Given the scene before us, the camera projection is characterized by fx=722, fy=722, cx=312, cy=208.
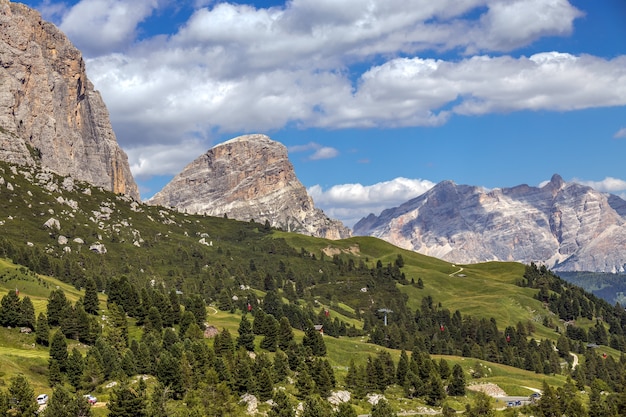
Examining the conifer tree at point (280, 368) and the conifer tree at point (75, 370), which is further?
the conifer tree at point (280, 368)

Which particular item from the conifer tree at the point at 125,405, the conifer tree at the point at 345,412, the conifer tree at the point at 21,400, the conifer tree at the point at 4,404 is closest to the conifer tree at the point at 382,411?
the conifer tree at the point at 345,412

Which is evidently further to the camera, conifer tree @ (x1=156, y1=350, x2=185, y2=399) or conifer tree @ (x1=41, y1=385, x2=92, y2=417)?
conifer tree @ (x1=156, y1=350, x2=185, y2=399)

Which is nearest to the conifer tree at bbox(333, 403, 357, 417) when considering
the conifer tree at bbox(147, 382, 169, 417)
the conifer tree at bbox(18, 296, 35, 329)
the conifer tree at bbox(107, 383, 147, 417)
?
the conifer tree at bbox(147, 382, 169, 417)

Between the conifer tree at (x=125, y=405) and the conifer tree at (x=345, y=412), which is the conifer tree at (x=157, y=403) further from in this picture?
the conifer tree at (x=345, y=412)

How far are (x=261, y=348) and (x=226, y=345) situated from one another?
2154cm

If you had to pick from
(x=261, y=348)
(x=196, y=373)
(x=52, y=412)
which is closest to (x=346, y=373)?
(x=261, y=348)

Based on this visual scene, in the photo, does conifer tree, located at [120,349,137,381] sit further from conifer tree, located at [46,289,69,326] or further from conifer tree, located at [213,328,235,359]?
conifer tree, located at [46,289,69,326]

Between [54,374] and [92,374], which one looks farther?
[92,374]

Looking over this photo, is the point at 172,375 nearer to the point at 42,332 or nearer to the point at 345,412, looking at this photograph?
the point at 345,412

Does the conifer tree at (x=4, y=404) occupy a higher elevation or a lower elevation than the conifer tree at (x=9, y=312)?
lower

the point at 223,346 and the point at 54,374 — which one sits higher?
the point at 223,346

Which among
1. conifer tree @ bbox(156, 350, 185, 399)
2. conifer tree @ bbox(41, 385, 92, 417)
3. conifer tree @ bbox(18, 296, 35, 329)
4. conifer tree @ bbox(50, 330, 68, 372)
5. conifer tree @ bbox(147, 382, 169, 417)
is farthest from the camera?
conifer tree @ bbox(18, 296, 35, 329)

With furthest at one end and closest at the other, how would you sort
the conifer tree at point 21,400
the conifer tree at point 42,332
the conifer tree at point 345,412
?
1. the conifer tree at point 42,332
2. the conifer tree at point 345,412
3. the conifer tree at point 21,400

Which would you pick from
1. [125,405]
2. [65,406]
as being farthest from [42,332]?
[65,406]
